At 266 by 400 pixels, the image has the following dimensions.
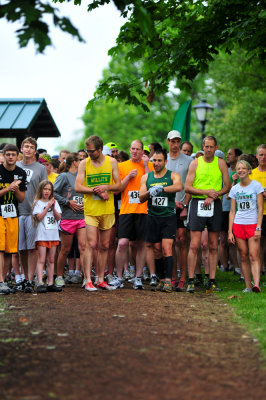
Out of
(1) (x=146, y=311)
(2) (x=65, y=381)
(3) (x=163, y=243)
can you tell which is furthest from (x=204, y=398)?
(3) (x=163, y=243)

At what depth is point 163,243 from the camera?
10109mm

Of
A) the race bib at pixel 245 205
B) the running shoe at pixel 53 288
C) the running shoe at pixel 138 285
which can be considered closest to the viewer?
the running shoe at pixel 53 288

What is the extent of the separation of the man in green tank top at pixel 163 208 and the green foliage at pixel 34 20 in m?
5.02

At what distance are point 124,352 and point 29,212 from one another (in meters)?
4.85

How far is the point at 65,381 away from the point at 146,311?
324 centimetres

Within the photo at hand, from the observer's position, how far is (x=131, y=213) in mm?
10695

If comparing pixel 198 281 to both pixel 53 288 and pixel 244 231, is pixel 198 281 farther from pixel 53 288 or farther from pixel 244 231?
pixel 53 288

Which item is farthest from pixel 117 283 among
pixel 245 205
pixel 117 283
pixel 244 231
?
pixel 245 205

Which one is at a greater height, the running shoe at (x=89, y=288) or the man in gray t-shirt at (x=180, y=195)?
the man in gray t-shirt at (x=180, y=195)

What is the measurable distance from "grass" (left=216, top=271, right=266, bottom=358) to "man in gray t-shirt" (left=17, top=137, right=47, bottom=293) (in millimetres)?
2781

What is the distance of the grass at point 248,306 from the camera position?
7.03 m

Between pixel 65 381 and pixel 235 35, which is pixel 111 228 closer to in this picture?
pixel 235 35

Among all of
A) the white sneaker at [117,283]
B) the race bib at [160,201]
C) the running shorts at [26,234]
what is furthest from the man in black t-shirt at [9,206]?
the race bib at [160,201]

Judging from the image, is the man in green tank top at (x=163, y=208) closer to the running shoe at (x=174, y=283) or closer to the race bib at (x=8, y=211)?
the running shoe at (x=174, y=283)
